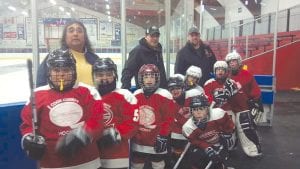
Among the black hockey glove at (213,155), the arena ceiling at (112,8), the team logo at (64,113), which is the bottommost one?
the black hockey glove at (213,155)

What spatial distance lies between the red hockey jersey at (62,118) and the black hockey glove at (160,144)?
0.72m

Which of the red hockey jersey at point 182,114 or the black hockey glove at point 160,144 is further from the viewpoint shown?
the red hockey jersey at point 182,114

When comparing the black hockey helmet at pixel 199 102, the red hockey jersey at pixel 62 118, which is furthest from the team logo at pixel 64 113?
the black hockey helmet at pixel 199 102

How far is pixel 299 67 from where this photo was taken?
893 cm

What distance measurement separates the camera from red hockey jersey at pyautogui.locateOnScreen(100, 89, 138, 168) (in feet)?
6.39

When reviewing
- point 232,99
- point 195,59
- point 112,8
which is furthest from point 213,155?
point 112,8

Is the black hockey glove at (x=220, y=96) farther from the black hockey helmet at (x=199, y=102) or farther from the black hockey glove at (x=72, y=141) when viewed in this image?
the black hockey glove at (x=72, y=141)

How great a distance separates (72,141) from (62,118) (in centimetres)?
17

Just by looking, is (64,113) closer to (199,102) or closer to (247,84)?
(199,102)

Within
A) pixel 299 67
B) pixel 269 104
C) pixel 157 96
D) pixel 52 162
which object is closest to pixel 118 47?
pixel 157 96

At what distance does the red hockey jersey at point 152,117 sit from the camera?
96.1 inches

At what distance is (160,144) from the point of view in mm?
2354

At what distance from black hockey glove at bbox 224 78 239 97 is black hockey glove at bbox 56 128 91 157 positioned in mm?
2008

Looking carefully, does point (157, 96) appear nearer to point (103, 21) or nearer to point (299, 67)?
point (103, 21)
